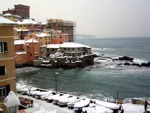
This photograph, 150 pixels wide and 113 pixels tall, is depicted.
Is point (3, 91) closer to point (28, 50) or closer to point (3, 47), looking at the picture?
point (3, 47)

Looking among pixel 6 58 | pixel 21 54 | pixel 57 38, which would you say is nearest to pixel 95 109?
pixel 6 58

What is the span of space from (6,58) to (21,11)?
363 feet

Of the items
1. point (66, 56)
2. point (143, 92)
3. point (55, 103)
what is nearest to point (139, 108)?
point (55, 103)

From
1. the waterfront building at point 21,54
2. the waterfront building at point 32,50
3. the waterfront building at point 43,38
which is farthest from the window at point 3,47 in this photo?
the waterfront building at point 43,38

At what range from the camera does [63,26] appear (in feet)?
324

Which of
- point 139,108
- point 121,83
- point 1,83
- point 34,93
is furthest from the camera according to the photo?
point 121,83

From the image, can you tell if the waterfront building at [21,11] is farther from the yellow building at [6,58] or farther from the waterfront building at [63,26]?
the yellow building at [6,58]

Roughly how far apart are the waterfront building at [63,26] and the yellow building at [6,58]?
82316mm

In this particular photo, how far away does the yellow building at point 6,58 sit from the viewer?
47.4 ft

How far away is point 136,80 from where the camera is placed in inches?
1816

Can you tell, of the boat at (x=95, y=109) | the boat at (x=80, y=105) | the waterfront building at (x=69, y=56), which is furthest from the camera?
the waterfront building at (x=69, y=56)

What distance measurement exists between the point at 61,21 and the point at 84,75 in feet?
172

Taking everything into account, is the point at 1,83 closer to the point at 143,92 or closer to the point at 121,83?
the point at 143,92

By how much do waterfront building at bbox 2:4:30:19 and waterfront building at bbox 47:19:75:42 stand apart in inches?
978
